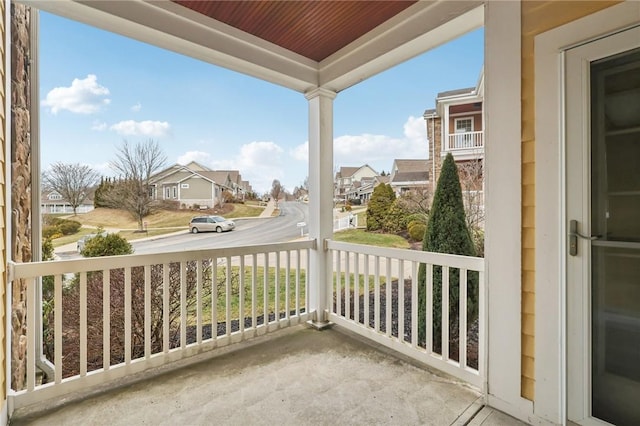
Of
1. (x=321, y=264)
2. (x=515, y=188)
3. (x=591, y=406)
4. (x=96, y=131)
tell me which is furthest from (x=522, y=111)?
(x=96, y=131)

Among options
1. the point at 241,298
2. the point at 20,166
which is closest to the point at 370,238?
the point at 241,298

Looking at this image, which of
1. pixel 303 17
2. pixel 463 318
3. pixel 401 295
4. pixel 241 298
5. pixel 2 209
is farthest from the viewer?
pixel 241 298

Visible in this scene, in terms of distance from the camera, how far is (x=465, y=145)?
7.73 feet

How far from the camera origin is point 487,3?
1.75m

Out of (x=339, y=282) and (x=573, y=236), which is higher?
(x=573, y=236)

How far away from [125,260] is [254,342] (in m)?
1.31

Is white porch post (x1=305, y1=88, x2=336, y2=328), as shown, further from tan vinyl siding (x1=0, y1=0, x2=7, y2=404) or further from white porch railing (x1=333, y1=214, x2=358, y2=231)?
tan vinyl siding (x1=0, y1=0, x2=7, y2=404)

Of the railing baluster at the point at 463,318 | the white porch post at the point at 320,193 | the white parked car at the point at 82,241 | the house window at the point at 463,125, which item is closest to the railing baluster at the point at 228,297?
the white porch post at the point at 320,193

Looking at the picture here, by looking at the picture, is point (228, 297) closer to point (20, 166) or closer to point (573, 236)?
point (20, 166)

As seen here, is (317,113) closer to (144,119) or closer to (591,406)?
(144,119)

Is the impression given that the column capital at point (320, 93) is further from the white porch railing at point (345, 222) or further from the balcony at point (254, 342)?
the balcony at point (254, 342)

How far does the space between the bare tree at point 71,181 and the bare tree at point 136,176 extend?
14 cm

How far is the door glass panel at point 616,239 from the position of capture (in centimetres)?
135

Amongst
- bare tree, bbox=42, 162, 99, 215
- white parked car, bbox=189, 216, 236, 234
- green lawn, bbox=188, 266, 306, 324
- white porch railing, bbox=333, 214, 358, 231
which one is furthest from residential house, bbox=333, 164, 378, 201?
bare tree, bbox=42, 162, 99, 215
